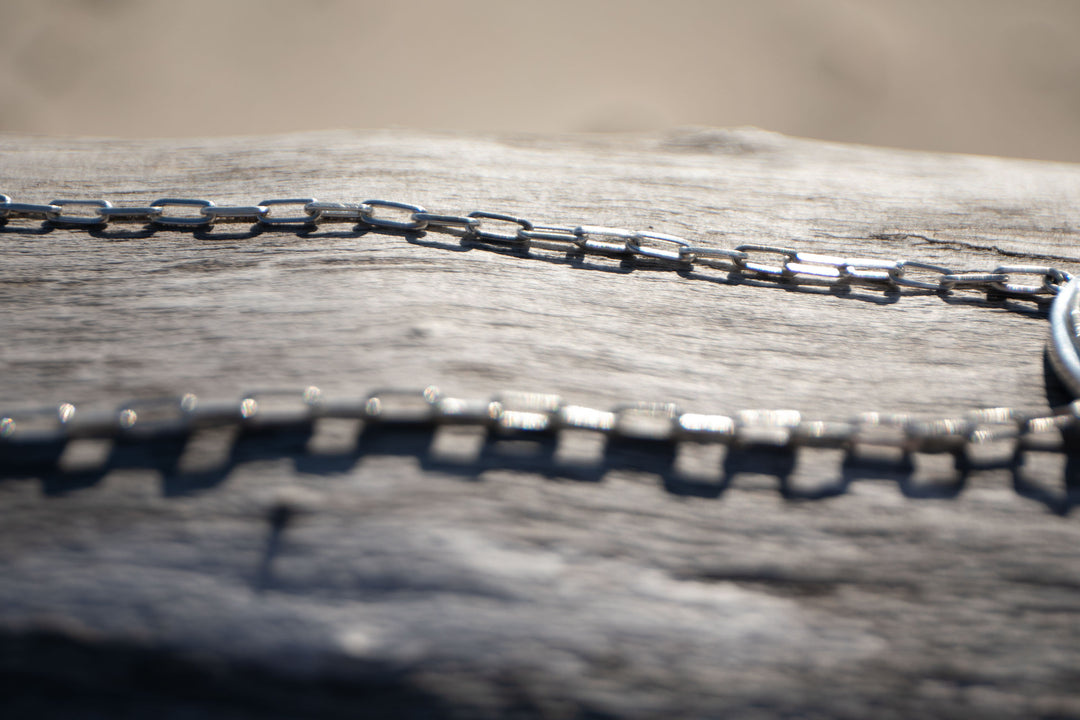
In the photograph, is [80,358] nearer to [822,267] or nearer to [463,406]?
[463,406]

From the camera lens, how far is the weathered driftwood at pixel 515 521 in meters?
0.54

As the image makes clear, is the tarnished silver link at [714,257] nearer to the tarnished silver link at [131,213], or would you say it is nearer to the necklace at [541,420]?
the necklace at [541,420]

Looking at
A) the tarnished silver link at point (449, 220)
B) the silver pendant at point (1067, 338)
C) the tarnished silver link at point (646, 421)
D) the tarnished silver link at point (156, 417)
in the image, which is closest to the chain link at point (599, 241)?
the tarnished silver link at point (449, 220)

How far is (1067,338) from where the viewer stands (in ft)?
3.17

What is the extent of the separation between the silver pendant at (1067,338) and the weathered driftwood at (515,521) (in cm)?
4

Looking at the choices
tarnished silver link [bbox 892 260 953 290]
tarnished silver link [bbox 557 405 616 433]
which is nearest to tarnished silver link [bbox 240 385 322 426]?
tarnished silver link [bbox 557 405 616 433]

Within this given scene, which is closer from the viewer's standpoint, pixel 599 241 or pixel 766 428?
pixel 766 428

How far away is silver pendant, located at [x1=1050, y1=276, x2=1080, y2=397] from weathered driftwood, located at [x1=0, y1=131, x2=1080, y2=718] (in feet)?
0.15

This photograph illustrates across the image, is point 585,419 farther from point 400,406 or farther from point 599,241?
point 599,241

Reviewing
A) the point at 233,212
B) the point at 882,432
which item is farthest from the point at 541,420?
the point at 233,212

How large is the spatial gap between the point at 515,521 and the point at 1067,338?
827mm

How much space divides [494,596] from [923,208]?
5.31 ft

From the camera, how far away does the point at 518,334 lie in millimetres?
944

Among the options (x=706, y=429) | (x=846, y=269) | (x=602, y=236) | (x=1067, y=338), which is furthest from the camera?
(x=602, y=236)
